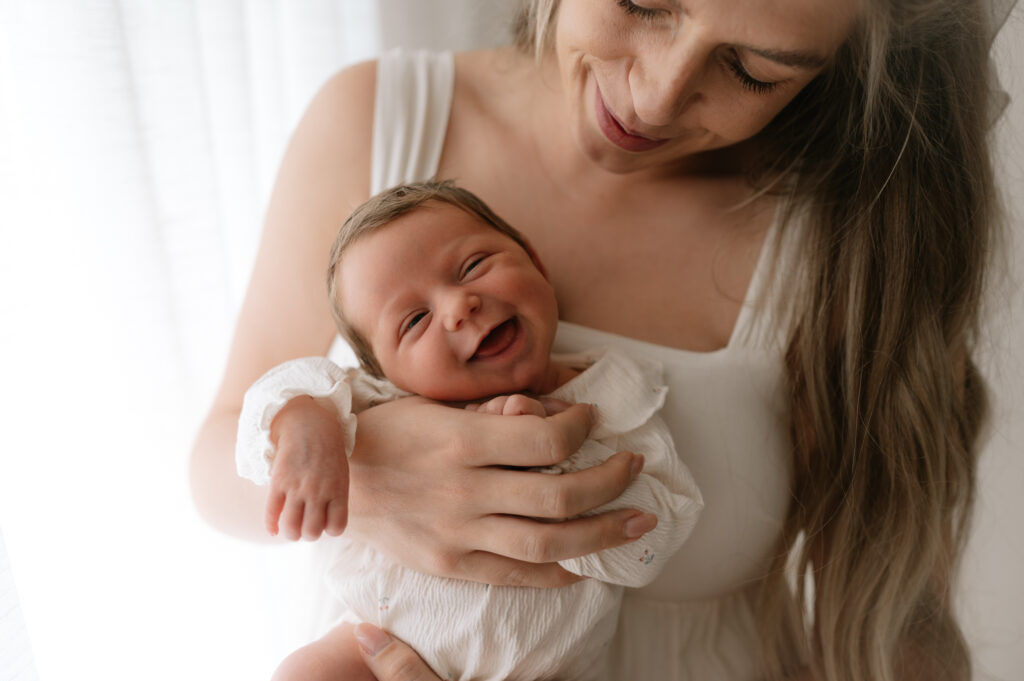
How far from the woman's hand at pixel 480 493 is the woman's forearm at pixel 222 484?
212 millimetres

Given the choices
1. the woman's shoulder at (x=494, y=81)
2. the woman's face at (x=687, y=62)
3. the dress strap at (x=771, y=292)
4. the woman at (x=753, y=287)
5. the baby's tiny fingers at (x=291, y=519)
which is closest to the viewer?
the baby's tiny fingers at (x=291, y=519)

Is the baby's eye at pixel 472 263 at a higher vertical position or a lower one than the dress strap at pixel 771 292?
higher

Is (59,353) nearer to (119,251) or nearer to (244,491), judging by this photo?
(119,251)

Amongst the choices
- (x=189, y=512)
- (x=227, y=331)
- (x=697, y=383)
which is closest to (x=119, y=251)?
(x=227, y=331)

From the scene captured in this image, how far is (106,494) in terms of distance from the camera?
99 centimetres

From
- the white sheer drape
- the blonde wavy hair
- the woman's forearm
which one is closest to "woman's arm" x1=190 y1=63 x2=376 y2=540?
the woman's forearm

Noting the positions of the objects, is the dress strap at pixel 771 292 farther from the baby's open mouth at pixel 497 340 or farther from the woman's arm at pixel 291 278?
the woman's arm at pixel 291 278

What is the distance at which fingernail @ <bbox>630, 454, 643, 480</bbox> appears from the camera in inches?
33.1

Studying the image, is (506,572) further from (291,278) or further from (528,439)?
(291,278)

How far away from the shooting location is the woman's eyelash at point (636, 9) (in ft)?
2.78

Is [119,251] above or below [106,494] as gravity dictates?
above

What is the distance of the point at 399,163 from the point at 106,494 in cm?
63

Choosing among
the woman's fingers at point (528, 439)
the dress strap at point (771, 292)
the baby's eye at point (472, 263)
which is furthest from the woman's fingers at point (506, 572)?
the dress strap at point (771, 292)

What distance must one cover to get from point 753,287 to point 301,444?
2.30 ft
